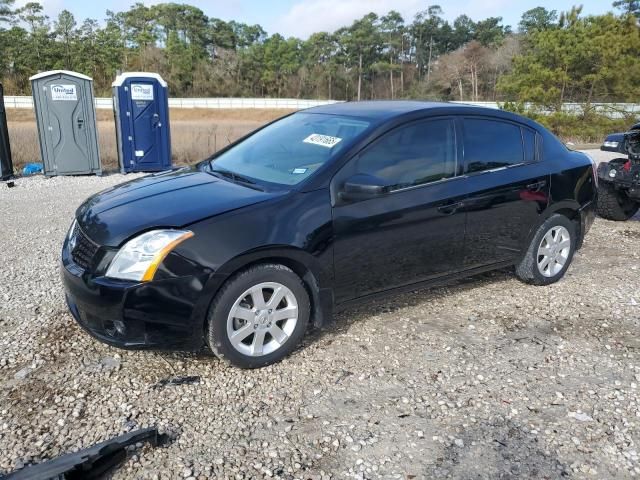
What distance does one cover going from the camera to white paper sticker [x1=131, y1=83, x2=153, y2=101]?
34.8 feet

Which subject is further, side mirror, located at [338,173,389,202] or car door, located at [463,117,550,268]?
car door, located at [463,117,550,268]

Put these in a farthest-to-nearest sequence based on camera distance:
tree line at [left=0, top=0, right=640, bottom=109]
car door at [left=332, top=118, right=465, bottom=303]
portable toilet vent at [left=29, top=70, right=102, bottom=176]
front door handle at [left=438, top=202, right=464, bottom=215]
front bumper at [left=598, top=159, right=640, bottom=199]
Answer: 1. tree line at [left=0, top=0, right=640, bottom=109]
2. portable toilet vent at [left=29, top=70, right=102, bottom=176]
3. front bumper at [left=598, top=159, right=640, bottom=199]
4. front door handle at [left=438, top=202, right=464, bottom=215]
5. car door at [left=332, top=118, right=465, bottom=303]

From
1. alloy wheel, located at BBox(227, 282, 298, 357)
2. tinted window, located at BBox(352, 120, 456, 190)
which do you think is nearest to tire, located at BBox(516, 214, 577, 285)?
tinted window, located at BBox(352, 120, 456, 190)

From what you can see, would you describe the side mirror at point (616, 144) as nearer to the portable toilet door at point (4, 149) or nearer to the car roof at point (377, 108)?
the car roof at point (377, 108)

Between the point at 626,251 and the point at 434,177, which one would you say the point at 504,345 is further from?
the point at 626,251

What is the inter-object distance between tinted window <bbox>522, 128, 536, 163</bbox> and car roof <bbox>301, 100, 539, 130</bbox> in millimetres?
94

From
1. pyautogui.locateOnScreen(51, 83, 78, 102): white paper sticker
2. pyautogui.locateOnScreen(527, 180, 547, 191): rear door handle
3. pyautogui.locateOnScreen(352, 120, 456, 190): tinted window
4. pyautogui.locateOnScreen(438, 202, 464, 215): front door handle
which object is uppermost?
pyautogui.locateOnScreen(51, 83, 78, 102): white paper sticker

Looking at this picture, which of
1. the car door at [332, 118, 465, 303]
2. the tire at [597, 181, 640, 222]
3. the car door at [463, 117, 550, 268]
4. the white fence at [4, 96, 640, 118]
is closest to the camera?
the car door at [332, 118, 465, 303]

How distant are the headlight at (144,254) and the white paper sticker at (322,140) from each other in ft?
4.11

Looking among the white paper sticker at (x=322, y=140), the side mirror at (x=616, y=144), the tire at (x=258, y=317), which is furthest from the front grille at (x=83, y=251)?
the side mirror at (x=616, y=144)

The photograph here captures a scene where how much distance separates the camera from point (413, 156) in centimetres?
400

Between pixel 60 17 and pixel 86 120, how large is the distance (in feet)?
222

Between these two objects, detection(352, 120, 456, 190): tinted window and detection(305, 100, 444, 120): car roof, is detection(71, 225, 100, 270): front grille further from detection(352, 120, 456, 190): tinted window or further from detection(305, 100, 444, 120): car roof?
detection(305, 100, 444, 120): car roof

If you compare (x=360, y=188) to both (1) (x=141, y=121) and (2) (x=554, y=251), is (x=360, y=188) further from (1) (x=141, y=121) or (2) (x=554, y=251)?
(1) (x=141, y=121)
